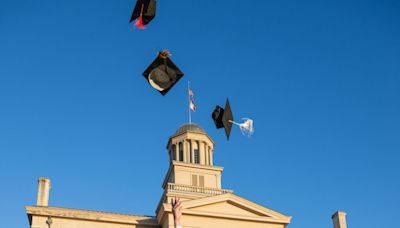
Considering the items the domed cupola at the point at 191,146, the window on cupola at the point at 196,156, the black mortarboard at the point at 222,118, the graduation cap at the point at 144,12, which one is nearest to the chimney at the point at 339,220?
the domed cupola at the point at 191,146

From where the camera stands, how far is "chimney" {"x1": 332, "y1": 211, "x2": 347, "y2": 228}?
39713 millimetres

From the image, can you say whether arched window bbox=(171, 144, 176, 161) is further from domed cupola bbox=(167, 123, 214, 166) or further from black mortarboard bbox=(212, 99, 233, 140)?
black mortarboard bbox=(212, 99, 233, 140)

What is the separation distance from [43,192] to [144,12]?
2189 cm

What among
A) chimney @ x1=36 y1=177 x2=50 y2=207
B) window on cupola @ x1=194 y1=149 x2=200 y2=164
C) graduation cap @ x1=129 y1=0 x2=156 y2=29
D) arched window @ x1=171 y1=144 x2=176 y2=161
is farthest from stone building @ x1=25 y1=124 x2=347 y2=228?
graduation cap @ x1=129 y1=0 x2=156 y2=29

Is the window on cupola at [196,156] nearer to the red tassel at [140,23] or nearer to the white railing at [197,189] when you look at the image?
the white railing at [197,189]

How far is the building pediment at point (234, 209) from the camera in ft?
115

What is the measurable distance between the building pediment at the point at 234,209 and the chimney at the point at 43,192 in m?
9.70

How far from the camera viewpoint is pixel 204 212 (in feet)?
115

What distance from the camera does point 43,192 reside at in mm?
36188

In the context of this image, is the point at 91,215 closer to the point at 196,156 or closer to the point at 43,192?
the point at 43,192

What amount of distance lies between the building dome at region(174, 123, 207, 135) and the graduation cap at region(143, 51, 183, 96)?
23410 millimetres

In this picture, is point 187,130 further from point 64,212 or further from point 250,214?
point 64,212

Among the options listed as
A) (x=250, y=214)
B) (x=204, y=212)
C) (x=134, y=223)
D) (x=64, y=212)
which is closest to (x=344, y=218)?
(x=250, y=214)

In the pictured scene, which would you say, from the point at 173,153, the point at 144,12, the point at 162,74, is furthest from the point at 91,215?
the point at 144,12
